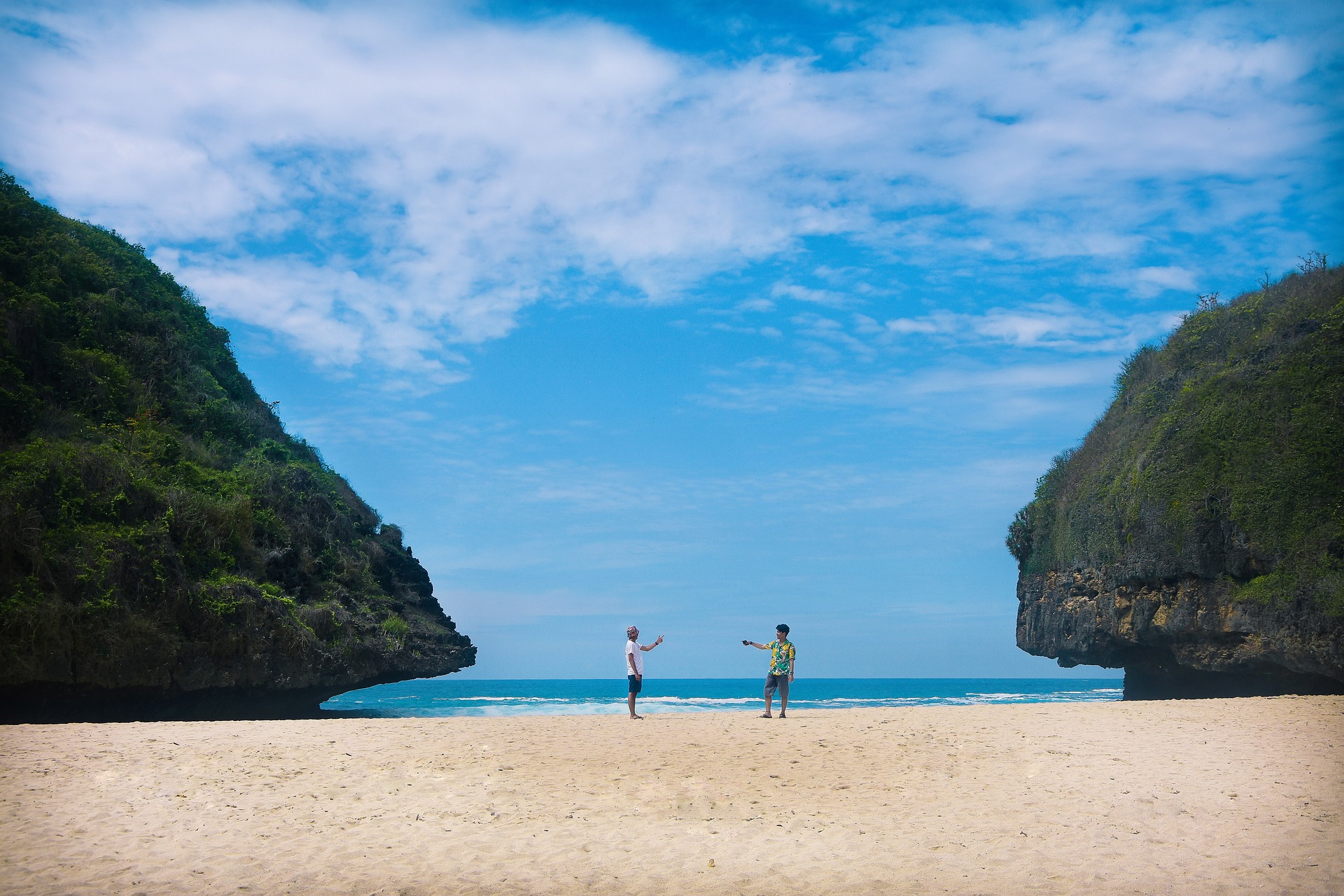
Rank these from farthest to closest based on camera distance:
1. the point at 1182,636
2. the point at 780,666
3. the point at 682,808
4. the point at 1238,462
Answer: the point at 1182,636
the point at 1238,462
the point at 780,666
the point at 682,808

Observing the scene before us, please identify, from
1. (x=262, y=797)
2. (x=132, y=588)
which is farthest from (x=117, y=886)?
(x=132, y=588)

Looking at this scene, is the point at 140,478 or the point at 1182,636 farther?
the point at 1182,636

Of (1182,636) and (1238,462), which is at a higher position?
(1238,462)

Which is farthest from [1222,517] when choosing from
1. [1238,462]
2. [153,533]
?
[153,533]

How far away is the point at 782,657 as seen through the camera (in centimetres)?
1622

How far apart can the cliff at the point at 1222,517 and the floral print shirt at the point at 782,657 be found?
11.9m

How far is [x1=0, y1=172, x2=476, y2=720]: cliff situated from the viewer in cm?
1778

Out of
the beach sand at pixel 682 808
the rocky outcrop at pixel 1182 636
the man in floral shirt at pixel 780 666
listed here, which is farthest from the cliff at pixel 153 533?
the rocky outcrop at pixel 1182 636

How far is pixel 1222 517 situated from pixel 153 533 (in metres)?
25.2

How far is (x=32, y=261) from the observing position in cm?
2473

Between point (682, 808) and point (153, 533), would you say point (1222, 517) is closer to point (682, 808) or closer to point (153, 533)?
point (682, 808)

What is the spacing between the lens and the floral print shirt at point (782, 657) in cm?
1616

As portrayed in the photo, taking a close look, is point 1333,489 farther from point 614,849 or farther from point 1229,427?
point 614,849

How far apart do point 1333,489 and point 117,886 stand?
22977 millimetres
